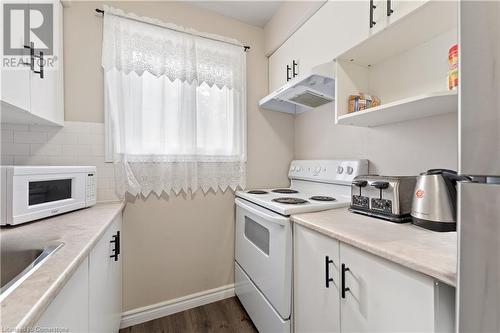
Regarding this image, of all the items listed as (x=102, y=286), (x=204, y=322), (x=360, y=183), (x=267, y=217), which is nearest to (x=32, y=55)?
(x=102, y=286)

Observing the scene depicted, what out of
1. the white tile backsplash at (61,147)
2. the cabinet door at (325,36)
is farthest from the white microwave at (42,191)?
the cabinet door at (325,36)

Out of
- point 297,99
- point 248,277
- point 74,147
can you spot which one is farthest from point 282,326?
point 74,147

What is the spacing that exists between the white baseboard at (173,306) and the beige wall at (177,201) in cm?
4

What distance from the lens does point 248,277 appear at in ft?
5.40

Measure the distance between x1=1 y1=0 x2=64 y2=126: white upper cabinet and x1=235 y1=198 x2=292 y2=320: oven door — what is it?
51.3 inches

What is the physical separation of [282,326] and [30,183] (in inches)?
57.8

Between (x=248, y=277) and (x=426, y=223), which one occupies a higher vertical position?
(x=426, y=223)

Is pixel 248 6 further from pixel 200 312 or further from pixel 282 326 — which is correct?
pixel 200 312

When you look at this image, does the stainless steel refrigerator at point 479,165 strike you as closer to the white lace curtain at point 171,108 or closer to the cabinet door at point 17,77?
the cabinet door at point 17,77

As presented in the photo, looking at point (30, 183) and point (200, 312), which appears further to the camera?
point (200, 312)

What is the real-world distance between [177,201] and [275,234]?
2.95ft

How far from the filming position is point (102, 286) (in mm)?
972

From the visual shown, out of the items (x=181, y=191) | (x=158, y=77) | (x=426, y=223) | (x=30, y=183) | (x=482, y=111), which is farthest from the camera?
(x=181, y=191)

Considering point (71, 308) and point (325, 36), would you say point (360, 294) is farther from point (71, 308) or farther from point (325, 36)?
point (325, 36)
